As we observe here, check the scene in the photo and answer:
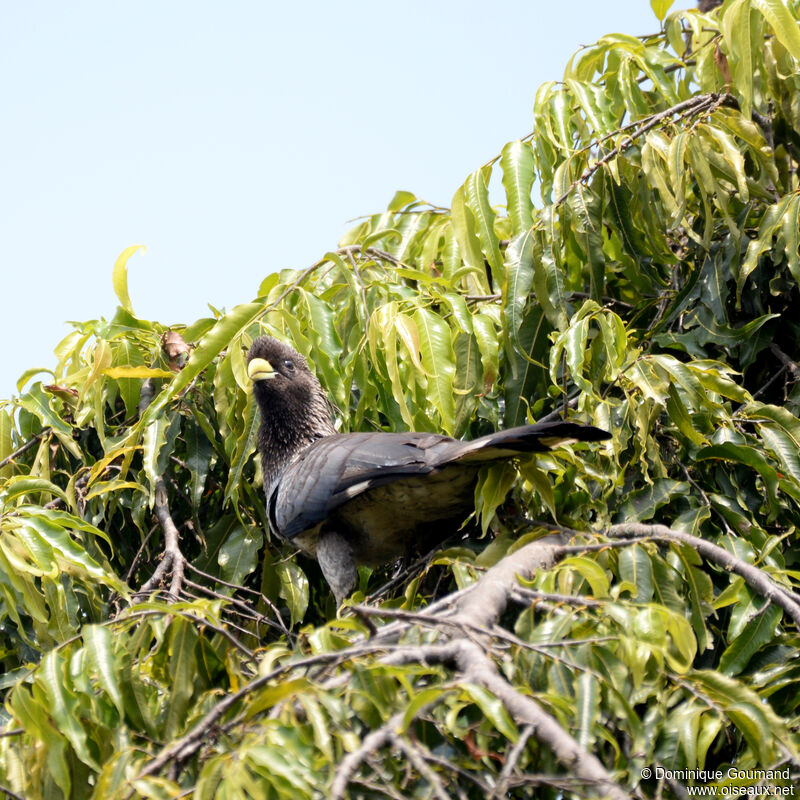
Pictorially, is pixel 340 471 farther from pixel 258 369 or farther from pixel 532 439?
pixel 532 439

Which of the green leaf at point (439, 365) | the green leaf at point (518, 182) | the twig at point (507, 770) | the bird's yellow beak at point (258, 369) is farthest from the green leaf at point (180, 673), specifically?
the green leaf at point (518, 182)

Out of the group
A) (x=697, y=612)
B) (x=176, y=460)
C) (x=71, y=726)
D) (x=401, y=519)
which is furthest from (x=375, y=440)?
(x=71, y=726)

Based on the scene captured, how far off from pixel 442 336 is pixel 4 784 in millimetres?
1986

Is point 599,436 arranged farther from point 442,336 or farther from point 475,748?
point 475,748

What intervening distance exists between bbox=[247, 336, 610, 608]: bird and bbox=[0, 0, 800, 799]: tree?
0.14m

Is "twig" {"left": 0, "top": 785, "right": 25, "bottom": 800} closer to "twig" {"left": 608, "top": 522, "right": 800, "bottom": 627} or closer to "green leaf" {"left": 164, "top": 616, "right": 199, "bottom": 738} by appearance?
"green leaf" {"left": 164, "top": 616, "right": 199, "bottom": 738}

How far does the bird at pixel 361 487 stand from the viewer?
3.47m

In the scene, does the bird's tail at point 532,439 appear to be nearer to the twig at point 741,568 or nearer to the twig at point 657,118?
the twig at point 741,568

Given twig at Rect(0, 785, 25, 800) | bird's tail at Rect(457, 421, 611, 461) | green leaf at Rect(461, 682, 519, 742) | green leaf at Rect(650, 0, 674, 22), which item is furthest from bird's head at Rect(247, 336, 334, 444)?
green leaf at Rect(461, 682, 519, 742)

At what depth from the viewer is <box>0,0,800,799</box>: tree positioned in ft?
6.16

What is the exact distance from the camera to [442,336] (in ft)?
11.6

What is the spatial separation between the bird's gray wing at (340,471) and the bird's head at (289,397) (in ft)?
1.34

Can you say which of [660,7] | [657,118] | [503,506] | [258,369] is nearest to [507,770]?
[503,506]

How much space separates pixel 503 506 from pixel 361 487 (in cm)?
54
